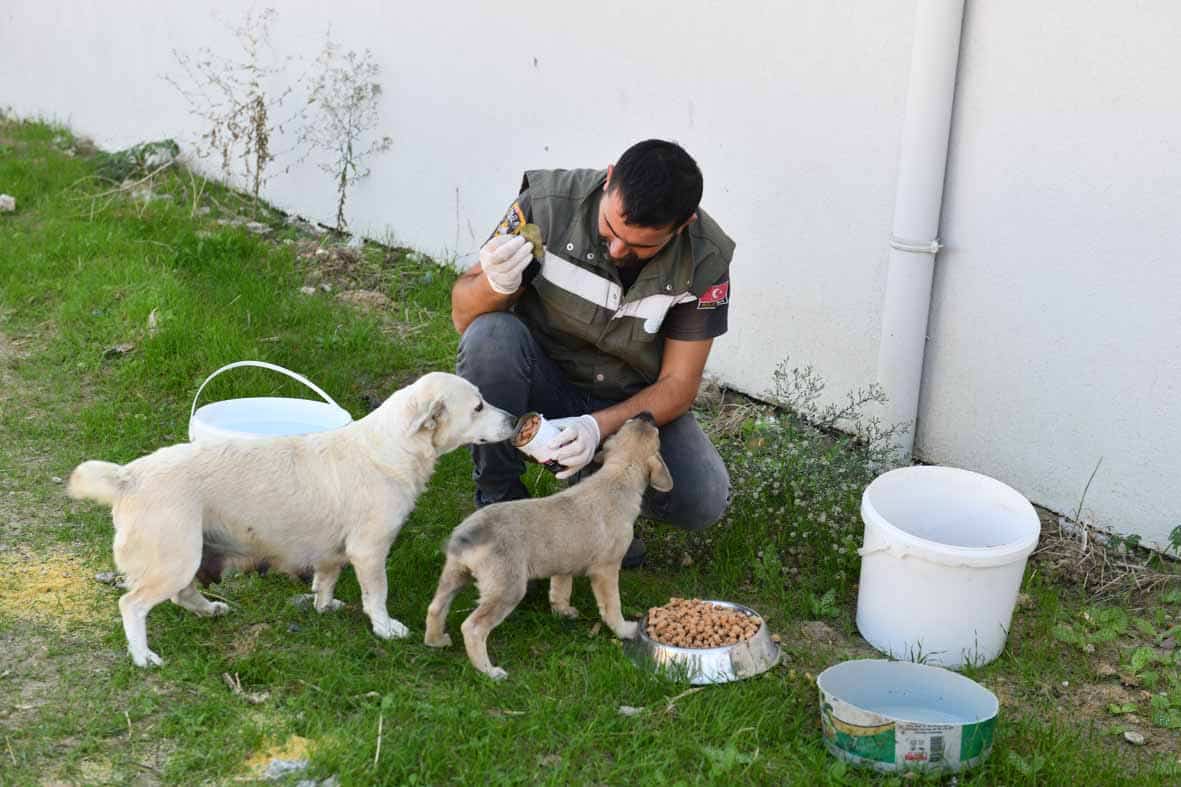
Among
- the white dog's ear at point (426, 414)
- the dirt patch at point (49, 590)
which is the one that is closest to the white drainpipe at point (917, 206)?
the white dog's ear at point (426, 414)

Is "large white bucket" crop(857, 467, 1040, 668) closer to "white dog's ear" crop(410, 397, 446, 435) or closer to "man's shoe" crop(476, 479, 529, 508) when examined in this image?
"man's shoe" crop(476, 479, 529, 508)

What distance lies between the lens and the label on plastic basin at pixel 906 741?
3.53m

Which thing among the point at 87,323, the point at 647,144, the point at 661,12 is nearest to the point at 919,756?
the point at 647,144

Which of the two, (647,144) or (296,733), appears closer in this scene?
(296,733)

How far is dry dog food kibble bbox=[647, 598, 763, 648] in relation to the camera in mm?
4125

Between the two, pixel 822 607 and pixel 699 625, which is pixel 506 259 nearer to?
pixel 699 625

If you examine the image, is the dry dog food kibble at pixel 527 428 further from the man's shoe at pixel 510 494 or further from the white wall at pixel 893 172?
the white wall at pixel 893 172

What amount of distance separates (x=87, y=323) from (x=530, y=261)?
3335 mm

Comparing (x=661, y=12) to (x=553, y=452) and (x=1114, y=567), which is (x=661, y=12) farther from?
(x=1114, y=567)

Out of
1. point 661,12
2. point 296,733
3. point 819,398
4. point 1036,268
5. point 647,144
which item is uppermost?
point 661,12

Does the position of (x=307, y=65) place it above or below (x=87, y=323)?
above

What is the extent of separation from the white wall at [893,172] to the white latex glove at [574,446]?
1.84 m

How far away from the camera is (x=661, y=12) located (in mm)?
6250

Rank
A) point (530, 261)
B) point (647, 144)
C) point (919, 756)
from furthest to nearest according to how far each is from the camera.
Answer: point (530, 261) < point (647, 144) < point (919, 756)
